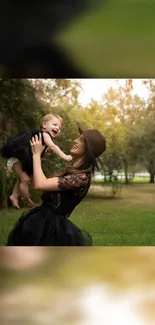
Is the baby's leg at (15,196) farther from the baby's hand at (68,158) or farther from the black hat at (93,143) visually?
the black hat at (93,143)

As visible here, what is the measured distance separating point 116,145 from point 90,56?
18.1 inches

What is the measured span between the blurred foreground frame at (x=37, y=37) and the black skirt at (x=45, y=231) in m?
0.69

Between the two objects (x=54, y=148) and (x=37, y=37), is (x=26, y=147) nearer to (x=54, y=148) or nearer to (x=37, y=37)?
(x=54, y=148)

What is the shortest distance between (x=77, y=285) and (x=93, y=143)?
70cm

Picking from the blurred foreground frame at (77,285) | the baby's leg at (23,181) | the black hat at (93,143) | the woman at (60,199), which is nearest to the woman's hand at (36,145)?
the woman at (60,199)

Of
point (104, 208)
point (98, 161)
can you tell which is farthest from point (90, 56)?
point (104, 208)

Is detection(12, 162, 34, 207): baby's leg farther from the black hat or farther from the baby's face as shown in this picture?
the black hat

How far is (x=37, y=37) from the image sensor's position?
2.24 meters

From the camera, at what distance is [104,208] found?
7.61ft

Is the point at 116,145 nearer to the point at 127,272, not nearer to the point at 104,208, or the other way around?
the point at 104,208

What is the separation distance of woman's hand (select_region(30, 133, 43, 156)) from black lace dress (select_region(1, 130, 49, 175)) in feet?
0.05


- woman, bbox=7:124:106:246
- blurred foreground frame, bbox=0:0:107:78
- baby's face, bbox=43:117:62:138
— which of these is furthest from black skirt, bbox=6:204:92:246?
blurred foreground frame, bbox=0:0:107:78

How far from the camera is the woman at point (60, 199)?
2301mm

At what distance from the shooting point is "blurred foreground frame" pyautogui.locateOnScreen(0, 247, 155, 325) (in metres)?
2.02
